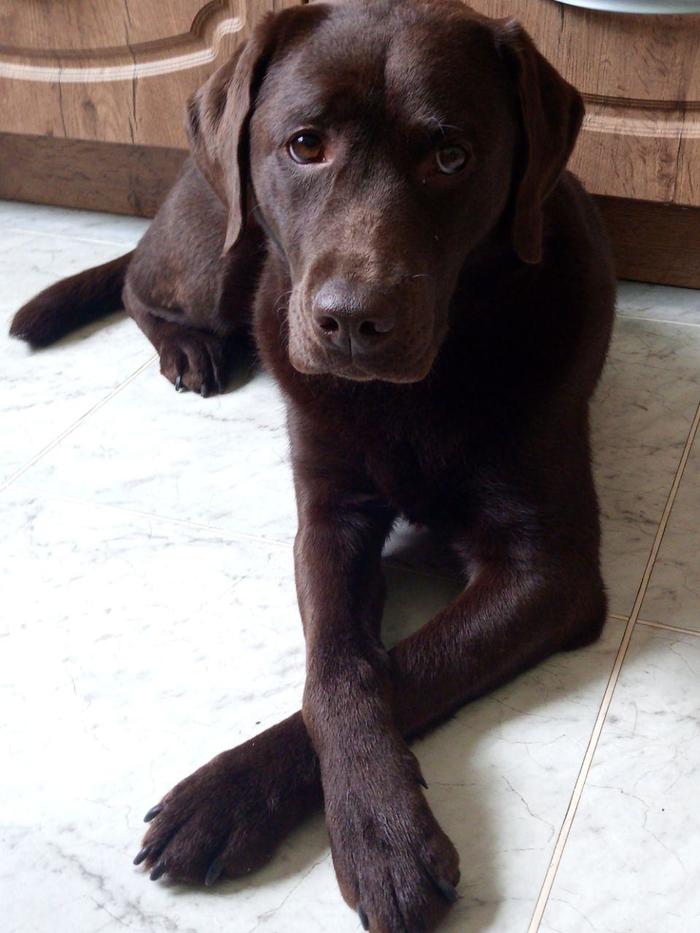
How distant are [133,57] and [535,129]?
1318 millimetres

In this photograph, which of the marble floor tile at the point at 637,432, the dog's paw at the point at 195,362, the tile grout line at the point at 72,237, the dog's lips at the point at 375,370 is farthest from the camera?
the tile grout line at the point at 72,237

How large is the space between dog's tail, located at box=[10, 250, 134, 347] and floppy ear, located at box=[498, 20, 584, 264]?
113 cm

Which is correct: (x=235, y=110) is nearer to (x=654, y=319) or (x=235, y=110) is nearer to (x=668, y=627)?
(x=668, y=627)

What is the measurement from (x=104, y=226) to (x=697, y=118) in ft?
4.57

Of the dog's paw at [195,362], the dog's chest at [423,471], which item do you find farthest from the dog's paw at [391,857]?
the dog's paw at [195,362]

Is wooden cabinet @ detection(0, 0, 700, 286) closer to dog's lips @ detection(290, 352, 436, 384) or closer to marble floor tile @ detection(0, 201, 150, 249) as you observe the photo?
marble floor tile @ detection(0, 201, 150, 249)

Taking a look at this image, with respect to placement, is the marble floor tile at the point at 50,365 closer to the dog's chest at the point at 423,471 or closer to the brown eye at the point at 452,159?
the dog's chest at the point at 423,471

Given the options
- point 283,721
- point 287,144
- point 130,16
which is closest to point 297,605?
point 283,721

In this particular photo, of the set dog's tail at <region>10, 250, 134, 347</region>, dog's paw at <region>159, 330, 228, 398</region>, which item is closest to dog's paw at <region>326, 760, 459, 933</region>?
dog's paw at <region>159, 330, 228, 398</region>

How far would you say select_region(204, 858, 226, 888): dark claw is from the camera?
3.55ft

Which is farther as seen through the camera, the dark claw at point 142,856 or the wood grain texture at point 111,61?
the wood grain texture at point 111,61

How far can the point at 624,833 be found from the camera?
112 centimetres

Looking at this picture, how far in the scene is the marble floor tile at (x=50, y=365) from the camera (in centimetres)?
188

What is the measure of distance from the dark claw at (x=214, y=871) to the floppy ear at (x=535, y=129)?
30.2 inches
